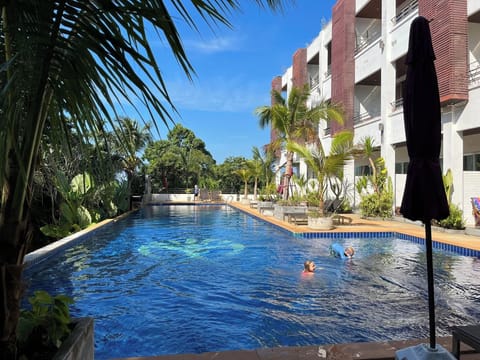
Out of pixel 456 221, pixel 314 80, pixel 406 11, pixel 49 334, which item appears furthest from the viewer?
pixel 314 80


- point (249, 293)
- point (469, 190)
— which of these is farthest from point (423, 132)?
point (469, 190)

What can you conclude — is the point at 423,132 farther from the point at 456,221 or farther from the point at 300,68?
the point at 300,68

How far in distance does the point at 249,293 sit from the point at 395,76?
1238cm

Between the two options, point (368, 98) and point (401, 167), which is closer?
point (401, 167)

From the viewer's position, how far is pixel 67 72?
1525 mm

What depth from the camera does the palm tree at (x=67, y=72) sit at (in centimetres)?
129

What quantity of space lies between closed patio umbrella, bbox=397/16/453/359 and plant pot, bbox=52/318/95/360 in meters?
1.88

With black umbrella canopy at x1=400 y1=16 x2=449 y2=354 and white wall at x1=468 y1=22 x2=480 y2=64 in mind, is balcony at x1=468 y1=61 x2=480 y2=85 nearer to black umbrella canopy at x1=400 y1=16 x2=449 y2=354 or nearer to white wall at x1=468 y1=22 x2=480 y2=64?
white wall at x1=468 y1=22 x2=480 y2=64

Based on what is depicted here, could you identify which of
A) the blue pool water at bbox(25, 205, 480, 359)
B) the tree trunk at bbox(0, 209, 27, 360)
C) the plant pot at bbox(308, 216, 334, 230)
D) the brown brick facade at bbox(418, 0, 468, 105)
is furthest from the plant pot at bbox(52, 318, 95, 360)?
the brown brick facade at bbox(418, 0, 468, 105)

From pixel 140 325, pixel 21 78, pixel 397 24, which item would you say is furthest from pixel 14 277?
pixel 397 24

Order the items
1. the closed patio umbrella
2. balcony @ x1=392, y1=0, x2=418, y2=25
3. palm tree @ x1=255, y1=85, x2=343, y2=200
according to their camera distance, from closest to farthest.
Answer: the closed patio umbrella
balcony @ x1=392, y1=0, x2=418, y2=25
palm tree @ x1=255, y1=85, x2=343, y2=200

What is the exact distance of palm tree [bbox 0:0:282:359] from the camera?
129 cm

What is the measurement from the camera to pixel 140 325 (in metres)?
4.27

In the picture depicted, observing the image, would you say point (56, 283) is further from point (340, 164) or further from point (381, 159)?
point (381, 159)
